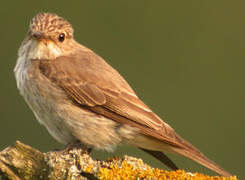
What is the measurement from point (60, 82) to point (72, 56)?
0.57 m

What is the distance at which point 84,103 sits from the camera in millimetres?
5754

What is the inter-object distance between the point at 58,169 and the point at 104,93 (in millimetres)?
1969

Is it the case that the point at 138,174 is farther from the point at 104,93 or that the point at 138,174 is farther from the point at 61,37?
the point at 61,37

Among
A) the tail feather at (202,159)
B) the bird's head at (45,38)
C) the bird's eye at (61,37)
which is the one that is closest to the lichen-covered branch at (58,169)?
the tail feather at (202,159)

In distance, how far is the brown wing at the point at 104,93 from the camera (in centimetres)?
563

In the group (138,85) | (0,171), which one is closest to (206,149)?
(138,85)

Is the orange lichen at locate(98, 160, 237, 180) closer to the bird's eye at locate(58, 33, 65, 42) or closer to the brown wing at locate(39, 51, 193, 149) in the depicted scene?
the brown wing at locate(39, 51, 193, 149)

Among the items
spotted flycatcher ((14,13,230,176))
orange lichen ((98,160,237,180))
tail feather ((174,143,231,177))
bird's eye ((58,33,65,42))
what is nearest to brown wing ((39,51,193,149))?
spotted flycatcher ((14,13,230,176))

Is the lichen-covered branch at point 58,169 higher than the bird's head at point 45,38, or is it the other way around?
the bird's head at point 45,38

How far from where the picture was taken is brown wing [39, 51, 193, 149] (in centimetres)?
563

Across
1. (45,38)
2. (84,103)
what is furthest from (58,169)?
(45,38)

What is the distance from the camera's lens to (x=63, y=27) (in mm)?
6324

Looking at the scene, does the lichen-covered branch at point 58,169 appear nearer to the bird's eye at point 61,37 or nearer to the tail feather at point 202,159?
the tail feather at point 202,159

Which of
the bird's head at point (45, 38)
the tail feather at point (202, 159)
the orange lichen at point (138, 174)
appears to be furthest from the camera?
the bird's head at point (45, 38)
